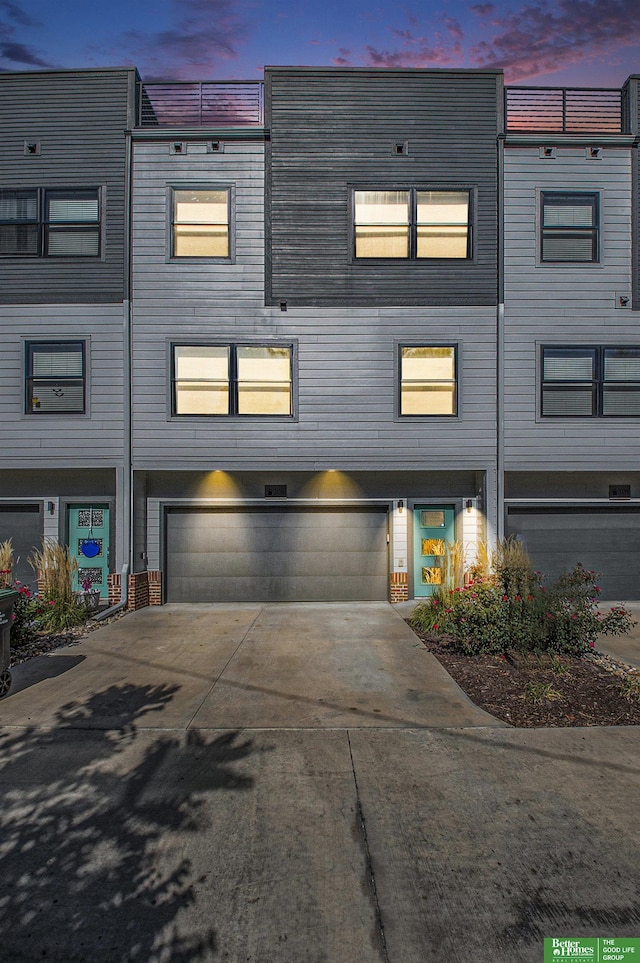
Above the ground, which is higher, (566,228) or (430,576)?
(566,228)

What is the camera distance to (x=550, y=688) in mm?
6203

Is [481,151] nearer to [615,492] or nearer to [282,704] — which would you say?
[615,492]

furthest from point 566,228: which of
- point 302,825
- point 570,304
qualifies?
point 302,825

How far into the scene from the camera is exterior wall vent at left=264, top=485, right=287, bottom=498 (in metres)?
11.8

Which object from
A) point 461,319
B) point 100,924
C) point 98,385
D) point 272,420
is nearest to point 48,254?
point 98,385

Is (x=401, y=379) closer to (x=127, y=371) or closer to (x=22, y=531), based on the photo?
(x=127, y=371)

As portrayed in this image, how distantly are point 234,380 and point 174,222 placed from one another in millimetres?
3745

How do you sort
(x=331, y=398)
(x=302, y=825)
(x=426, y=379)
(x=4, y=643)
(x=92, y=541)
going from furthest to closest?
(x=92, y=541), (x=426, y=379), (x=331, y=398), (x=4, y=643), (x=302, y=825)

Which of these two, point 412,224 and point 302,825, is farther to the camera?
point 412,224

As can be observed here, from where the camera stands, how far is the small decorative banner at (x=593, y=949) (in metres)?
2.81

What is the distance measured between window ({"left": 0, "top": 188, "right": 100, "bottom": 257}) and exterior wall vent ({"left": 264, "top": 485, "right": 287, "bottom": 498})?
6.37 meters

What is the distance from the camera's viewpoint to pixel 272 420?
1121 cm

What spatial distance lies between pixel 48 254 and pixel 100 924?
39.9ft

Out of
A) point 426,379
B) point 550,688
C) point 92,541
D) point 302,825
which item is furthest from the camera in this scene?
point 92,541
